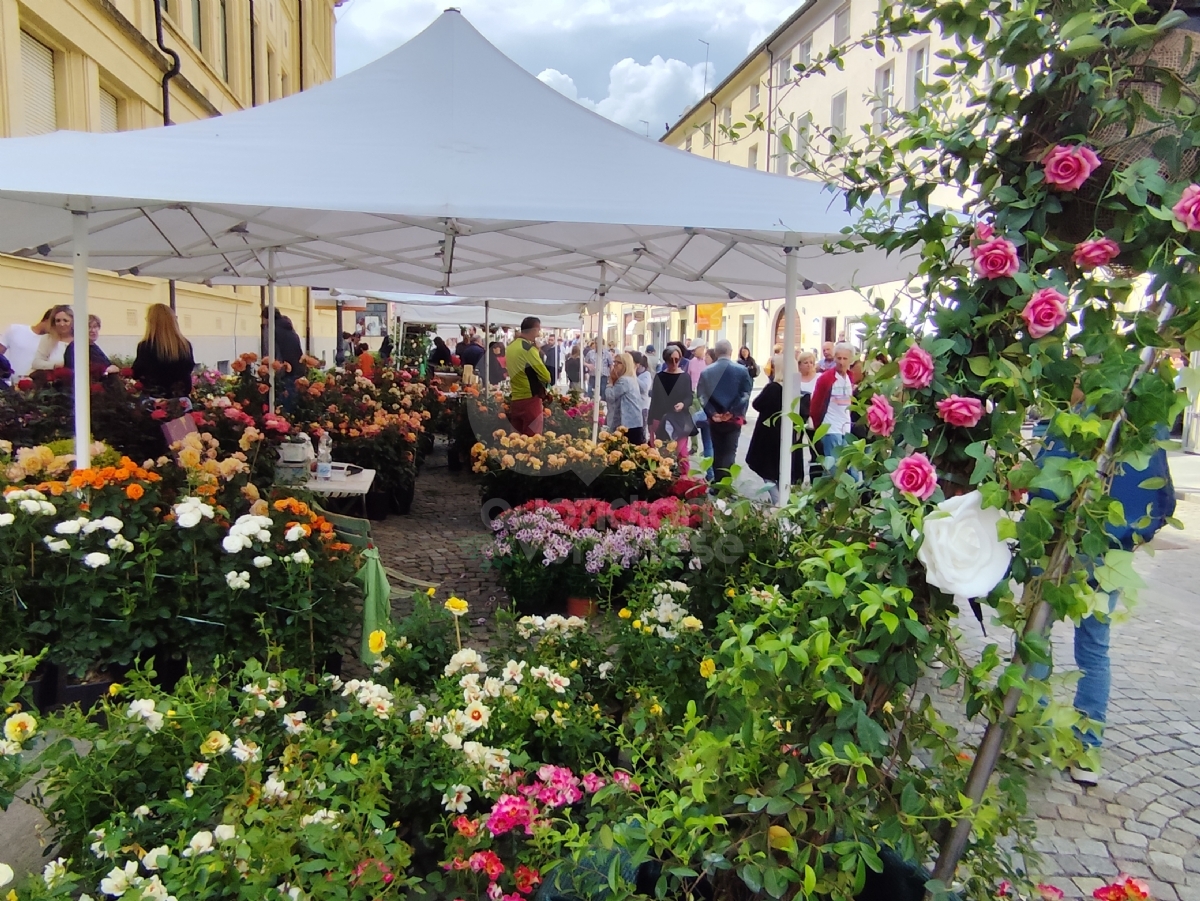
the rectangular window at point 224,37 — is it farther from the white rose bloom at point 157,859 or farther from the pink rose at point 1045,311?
the pink rose at point 1045,311

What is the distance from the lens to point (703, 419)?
10250mm

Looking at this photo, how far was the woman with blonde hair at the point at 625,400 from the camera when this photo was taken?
382 inches

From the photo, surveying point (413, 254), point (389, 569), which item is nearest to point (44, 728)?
point (389, 569)

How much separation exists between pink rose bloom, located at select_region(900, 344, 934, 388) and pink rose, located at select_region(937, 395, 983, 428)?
0.05 m

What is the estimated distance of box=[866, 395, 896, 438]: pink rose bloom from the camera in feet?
5.02

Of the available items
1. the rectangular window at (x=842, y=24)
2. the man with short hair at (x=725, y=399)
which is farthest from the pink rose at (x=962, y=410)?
the rectangular window at (x=842, y=24)

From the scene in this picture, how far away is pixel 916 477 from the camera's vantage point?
1.42 meters

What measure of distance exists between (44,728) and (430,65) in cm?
317

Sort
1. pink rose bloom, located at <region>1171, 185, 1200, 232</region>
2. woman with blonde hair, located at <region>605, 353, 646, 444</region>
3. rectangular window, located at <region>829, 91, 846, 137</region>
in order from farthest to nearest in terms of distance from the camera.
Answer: rectangular window, located at <region>829, 91, 846, 137</region> → woman with blonde hair, located at <region>605, 353, 646, 444</region> → pink rose bloom, located at <region>1171, 185, 1200, 232</region>

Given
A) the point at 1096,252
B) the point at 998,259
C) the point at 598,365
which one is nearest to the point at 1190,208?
the point at 1096,252

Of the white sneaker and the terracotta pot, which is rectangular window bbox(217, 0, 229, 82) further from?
the white sneaker

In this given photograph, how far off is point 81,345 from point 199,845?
107 inches

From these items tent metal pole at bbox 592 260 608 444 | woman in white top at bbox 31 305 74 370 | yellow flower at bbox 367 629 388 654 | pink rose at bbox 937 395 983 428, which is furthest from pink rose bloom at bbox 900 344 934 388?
woman in white top at bbox 31 305 74 370

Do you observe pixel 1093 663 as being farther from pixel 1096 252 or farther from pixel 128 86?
pixel 128 86
